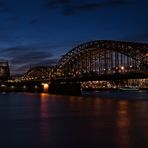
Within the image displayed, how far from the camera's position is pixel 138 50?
9438cm

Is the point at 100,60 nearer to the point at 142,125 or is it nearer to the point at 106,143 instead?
the point at 142,125

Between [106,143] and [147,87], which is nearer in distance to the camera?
[106,143]

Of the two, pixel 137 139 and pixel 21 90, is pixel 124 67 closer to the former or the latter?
pixel 137 139

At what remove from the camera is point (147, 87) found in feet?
578

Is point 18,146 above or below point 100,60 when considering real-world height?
below

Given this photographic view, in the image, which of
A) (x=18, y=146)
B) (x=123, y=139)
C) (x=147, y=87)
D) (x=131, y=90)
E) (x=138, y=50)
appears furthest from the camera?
(x=131, y=90)

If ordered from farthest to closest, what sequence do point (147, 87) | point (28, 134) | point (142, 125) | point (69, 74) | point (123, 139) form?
1. point (147, 87)
2. point (69, 74)
3. point (142, 125)
4. point (28, 134)
5. point (123, 139)

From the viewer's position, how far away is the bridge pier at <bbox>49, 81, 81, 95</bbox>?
119 metres

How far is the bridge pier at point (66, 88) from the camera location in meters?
119

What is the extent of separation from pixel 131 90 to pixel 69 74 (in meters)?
72.7

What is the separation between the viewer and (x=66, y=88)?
12006 cm

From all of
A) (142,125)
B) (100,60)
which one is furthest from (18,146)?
(100,60)

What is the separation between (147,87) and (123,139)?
152203 millimetres

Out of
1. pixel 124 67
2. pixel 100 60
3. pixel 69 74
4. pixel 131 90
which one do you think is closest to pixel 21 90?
pixel 131 90
